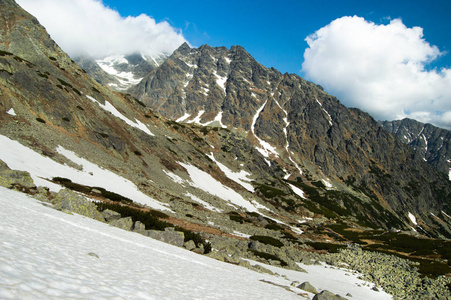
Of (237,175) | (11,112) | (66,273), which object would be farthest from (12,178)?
(237,175)

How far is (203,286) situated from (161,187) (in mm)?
50989

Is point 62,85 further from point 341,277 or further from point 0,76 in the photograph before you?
point 341,277

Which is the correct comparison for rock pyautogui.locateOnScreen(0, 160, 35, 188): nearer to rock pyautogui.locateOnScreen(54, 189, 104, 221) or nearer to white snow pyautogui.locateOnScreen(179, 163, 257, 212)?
rock pyautogui.locateOnScreen(54, 189, 104, 221)

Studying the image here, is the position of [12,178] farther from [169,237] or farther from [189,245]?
[189,245]

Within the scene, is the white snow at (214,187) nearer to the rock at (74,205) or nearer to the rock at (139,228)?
the rock at (139,228)

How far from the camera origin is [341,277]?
29.9m

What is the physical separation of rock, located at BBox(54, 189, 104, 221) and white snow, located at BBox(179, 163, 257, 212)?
53.8 metres

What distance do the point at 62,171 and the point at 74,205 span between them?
67.8ft

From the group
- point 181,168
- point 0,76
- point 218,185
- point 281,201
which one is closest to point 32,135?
point 0,76

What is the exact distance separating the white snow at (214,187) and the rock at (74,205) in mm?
53782

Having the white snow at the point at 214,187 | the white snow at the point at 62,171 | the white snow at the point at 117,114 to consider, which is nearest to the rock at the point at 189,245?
the white snow at the point at 62,171

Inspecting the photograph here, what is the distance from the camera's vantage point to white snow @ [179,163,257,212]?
79.4 m

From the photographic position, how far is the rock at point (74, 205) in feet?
62.8

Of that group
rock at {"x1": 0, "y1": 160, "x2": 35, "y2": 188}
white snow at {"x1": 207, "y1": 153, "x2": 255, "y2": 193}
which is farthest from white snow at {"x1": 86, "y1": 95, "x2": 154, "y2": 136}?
rock at {"x1": 0, "y1": 160, "x2": 35, "y2": 188}
